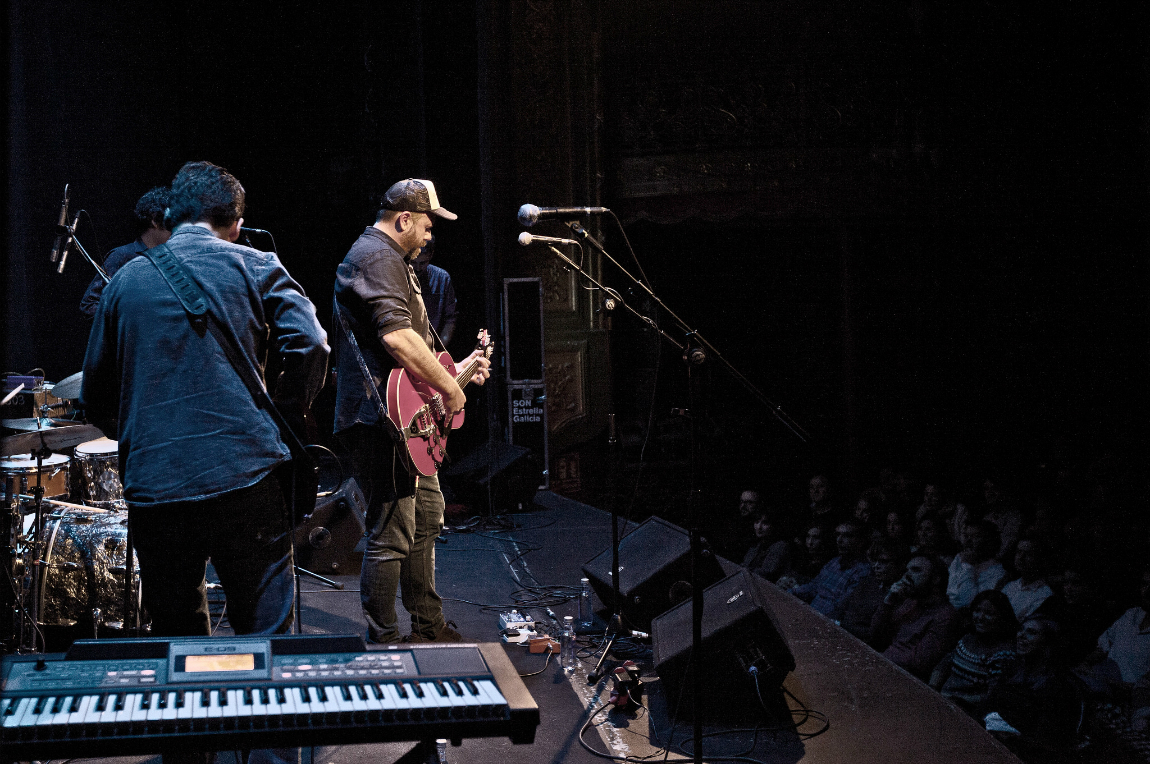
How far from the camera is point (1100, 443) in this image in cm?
927

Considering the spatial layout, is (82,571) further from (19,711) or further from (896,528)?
(896,528)

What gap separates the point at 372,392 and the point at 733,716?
5.35 feet

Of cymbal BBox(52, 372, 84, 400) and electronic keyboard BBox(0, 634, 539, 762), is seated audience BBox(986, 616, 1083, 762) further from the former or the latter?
cymbal BBox(52, 372, 84, 400)

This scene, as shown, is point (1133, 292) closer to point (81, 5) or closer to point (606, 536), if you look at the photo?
point (606, 536)

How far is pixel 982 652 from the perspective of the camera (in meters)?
4.55

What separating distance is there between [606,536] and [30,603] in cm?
333

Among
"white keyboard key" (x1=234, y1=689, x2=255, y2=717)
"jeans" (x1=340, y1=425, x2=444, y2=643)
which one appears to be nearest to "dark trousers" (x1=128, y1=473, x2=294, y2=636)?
"white keyboard key" (x1=234, y1=689, x2=255, y2=717)

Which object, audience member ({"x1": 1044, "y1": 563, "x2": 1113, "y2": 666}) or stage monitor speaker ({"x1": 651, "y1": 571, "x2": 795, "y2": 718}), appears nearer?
stage monitor speaker ({"x1": 651, "y1": 571, "x2": 795, "y2": 718})

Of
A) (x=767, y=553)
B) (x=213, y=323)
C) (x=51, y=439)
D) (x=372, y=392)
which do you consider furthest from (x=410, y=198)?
(x=767, y=553)

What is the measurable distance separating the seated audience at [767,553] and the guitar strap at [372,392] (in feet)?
12.9

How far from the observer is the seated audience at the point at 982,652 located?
175 inches

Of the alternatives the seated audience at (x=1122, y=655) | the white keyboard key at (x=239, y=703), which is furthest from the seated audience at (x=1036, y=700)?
A: the white keyboard key at (x=239, y=703)

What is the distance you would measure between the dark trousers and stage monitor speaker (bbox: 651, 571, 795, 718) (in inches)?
54.3

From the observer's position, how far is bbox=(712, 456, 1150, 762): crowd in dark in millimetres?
4078
